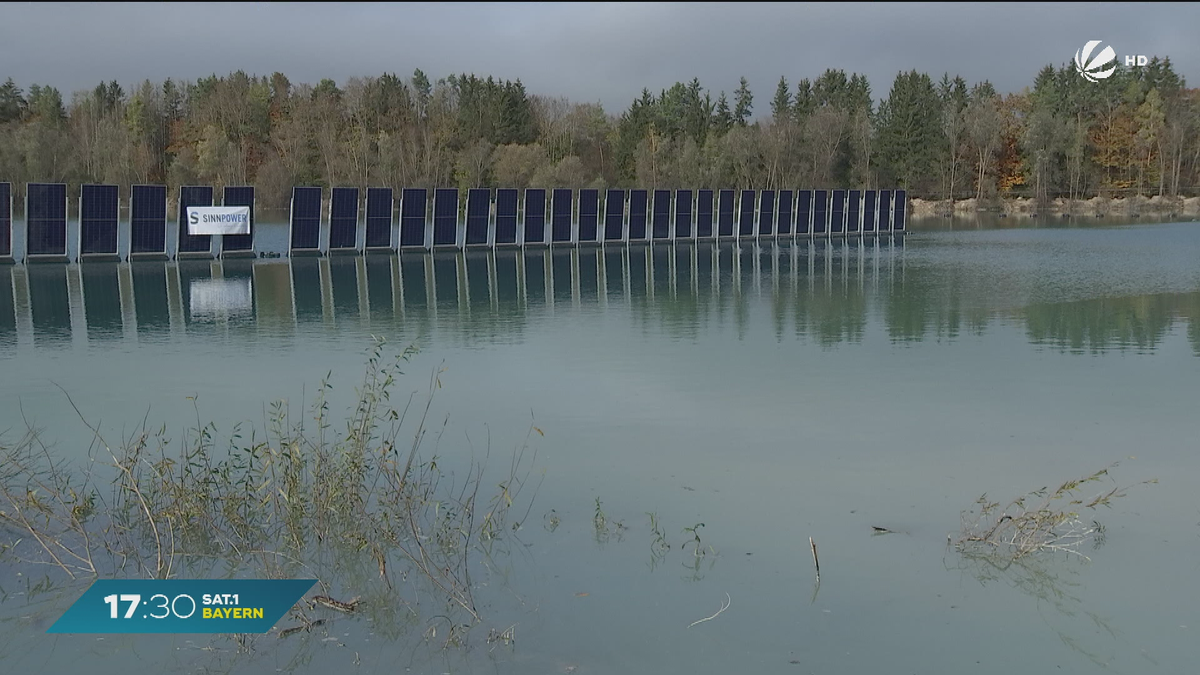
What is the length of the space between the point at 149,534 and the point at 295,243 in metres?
23.0

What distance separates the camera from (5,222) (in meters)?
24.7

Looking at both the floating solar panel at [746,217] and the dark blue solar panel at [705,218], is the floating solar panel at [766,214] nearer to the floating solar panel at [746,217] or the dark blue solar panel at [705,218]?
the floating solar panel at [746,217]

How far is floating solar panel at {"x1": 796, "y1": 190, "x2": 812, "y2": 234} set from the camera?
37.6 meters

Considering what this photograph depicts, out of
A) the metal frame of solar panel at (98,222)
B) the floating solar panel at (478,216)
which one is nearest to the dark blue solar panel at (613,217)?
the floating solar panel at (478,216)

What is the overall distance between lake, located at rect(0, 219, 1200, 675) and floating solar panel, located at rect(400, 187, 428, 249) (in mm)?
Answer: 10309

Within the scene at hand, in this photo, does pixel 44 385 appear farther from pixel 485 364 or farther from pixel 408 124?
pixel 408 124

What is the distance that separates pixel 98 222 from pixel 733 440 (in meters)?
22.3

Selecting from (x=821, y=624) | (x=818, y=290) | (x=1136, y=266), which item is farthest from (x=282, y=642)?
(x=1136, y=266)

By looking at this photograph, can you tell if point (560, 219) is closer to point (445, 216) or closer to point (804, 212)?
point (445, 216)

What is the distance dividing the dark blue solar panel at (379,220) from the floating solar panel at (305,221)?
1.30 metres

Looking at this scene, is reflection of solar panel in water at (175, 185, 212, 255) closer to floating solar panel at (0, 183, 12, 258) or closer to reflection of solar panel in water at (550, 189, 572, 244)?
floating solar panel at (0, 183, 12, 258)

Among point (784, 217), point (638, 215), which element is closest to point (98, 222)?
point (638, 215)

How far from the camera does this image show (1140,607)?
488 cm
